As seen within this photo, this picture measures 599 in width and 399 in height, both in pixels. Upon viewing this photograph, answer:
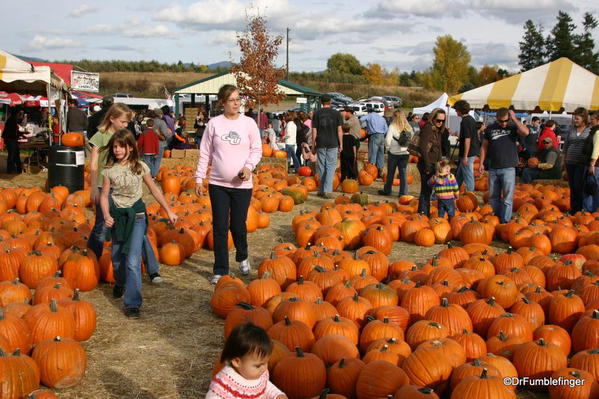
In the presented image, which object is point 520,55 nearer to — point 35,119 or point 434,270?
point 35,119

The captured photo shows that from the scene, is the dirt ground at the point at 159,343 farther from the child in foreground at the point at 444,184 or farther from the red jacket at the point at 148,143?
the red jacket at the point at 148,143

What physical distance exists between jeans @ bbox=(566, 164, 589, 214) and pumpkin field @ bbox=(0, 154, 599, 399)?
54.1 inches

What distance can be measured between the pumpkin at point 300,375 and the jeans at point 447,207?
5374 mm

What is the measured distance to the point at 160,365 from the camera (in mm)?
4207

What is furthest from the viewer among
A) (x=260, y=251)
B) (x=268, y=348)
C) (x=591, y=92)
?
(x=591, y=92)

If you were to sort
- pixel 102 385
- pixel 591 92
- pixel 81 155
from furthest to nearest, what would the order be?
pixel 591 92
pixel 81 155
pixel 102 385

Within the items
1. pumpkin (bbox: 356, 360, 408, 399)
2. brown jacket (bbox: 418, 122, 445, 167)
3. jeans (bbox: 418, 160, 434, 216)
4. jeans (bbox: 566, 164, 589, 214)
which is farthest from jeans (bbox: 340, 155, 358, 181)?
pumpkin (bbox: 356, 360, 408, 399)

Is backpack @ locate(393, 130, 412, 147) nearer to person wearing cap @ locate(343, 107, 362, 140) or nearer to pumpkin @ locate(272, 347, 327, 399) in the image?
person wearing cap @ locate(343, 107, 362, 140)

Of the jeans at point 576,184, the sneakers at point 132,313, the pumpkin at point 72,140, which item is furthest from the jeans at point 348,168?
the sneakers at point 132,313

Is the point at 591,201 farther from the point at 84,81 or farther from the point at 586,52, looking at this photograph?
the point at 586,52

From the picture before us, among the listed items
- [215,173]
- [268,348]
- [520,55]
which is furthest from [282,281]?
[520,55]

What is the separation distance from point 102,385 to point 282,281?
2315mm

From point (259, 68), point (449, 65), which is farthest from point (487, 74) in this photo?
point (259, 68)

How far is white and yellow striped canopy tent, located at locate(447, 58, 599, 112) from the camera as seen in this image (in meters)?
13.8
